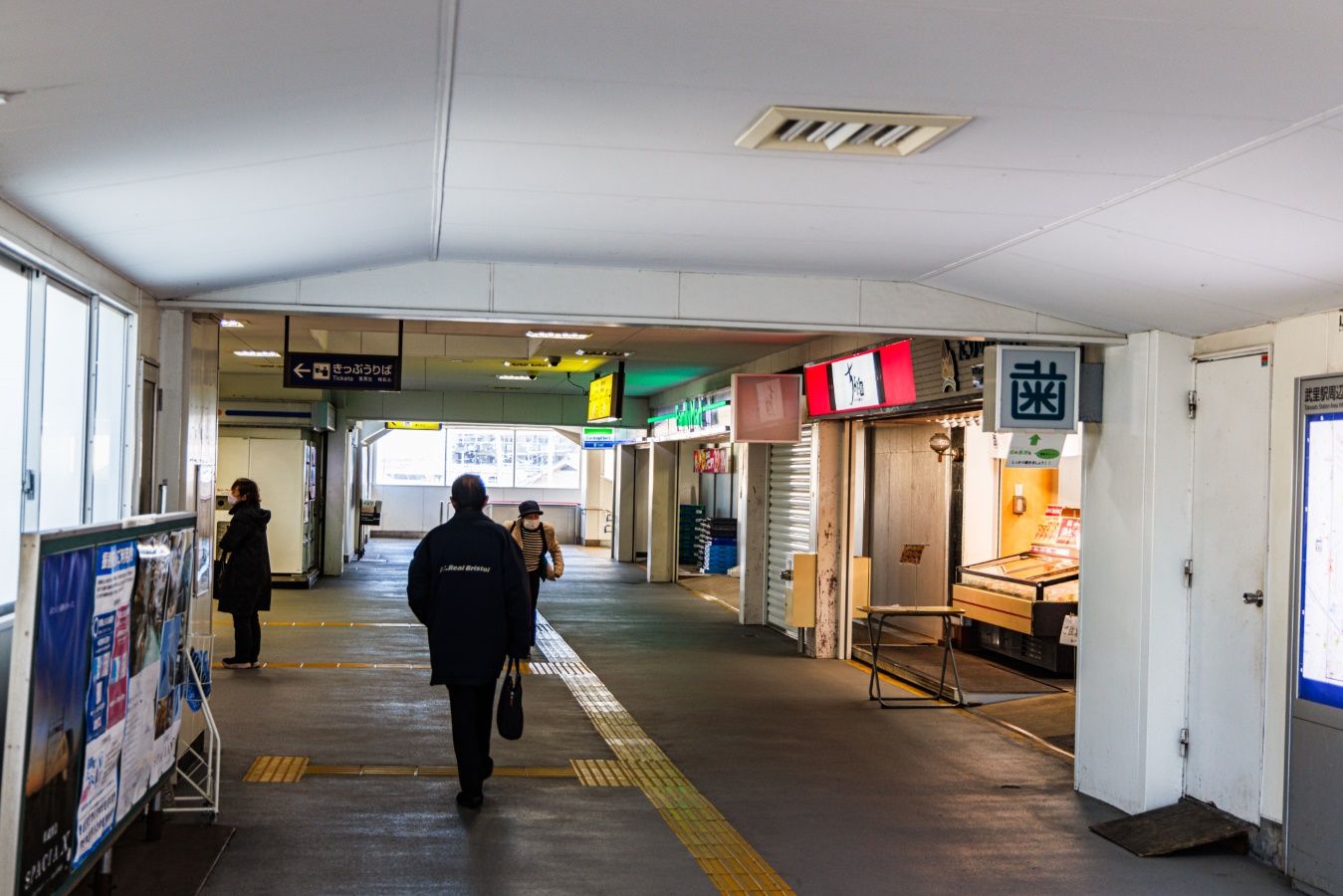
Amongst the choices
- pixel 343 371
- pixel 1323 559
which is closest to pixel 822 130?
pixel 1323 559

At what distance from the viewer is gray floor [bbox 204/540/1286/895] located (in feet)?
17.9

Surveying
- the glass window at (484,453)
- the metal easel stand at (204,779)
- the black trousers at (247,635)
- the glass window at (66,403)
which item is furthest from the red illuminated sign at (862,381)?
the glass window at (484,453)

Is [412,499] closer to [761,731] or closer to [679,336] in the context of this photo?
[679,336]

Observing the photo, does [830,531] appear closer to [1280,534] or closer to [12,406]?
[1280,534]

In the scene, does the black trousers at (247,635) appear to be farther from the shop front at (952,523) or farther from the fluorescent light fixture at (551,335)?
the shop front at (952,523)

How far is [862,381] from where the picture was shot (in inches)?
418

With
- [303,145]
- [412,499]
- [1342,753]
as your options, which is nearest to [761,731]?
[1342,753]

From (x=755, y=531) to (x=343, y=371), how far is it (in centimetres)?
517

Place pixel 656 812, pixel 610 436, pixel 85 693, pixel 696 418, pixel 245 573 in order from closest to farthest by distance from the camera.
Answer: pixel 85 693 → pixel 656 812 → pixel 245 573 → pixel 696 418 → pixel 610 436

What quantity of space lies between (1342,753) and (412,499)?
30725mm

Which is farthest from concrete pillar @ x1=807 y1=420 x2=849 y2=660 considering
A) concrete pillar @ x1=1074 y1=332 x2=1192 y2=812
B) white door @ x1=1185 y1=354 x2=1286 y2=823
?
white door @ x1=1185 y1=354 x2=1286 y2=823

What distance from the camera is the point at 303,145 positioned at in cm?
395

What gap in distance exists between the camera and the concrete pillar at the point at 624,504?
2530cm

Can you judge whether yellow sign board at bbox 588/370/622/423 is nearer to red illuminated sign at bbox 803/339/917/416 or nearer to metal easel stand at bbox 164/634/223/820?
red illuminated sign at bbox 803/339/917/416
